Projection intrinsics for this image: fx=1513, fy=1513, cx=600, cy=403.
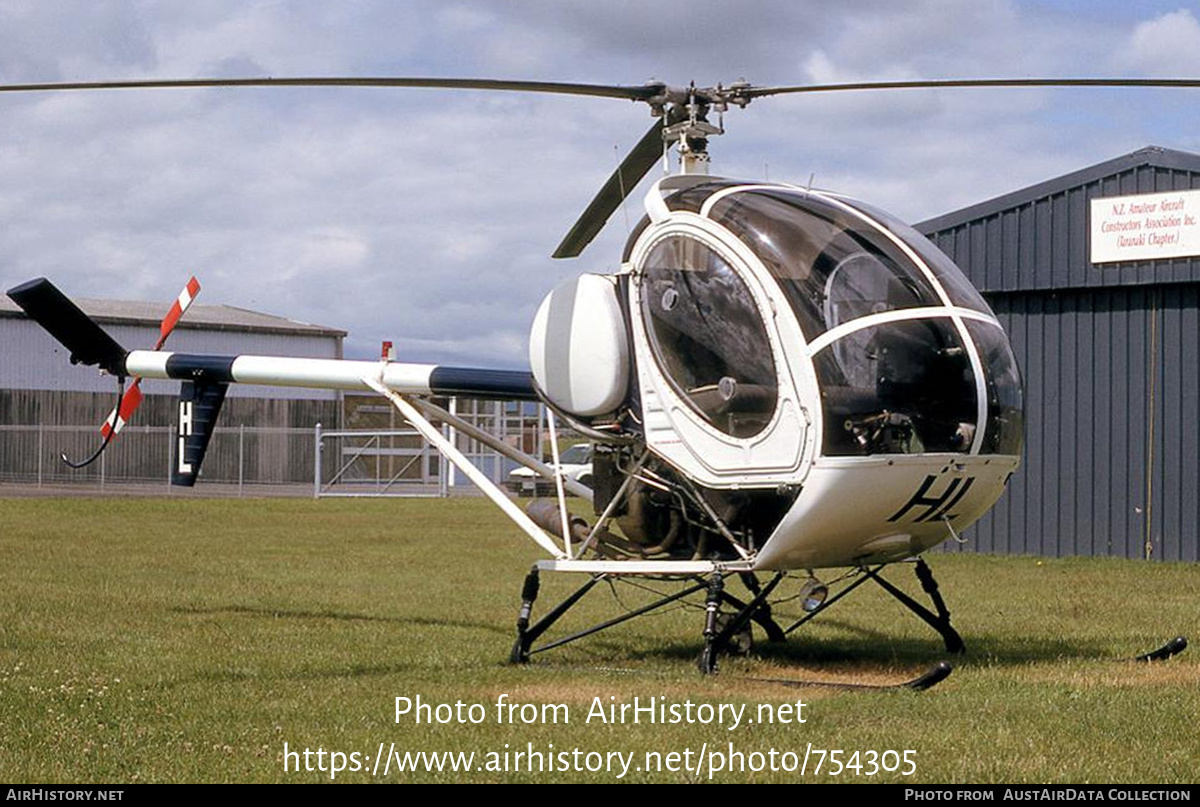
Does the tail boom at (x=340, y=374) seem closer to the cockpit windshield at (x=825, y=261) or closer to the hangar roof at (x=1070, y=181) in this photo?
the cockpit windshield at (x=825, y=261)

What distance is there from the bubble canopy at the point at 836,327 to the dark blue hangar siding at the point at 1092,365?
36.1 ft

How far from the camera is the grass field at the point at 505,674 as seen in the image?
259 inches

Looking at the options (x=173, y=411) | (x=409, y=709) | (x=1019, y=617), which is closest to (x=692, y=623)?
(x=1019, y=617)

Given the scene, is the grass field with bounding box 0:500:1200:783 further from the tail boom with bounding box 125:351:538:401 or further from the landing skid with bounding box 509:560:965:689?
the tail boom with bounding box 125:351:538:401

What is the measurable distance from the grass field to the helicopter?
605 mm

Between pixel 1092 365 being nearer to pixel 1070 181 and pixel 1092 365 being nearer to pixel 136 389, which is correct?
pixel 1070 181

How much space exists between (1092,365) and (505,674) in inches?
501

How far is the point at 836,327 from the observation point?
822cm

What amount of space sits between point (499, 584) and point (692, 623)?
4.27m

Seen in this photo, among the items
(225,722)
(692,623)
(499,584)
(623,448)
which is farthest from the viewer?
(499,584)

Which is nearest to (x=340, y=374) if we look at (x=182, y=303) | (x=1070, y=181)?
(x=182, y=303)

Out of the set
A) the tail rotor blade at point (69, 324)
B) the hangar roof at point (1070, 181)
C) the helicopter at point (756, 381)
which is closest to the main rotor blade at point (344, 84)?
the helicopter at point (756, 381)

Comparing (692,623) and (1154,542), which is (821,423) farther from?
(1154,542)

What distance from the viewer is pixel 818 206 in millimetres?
8953
